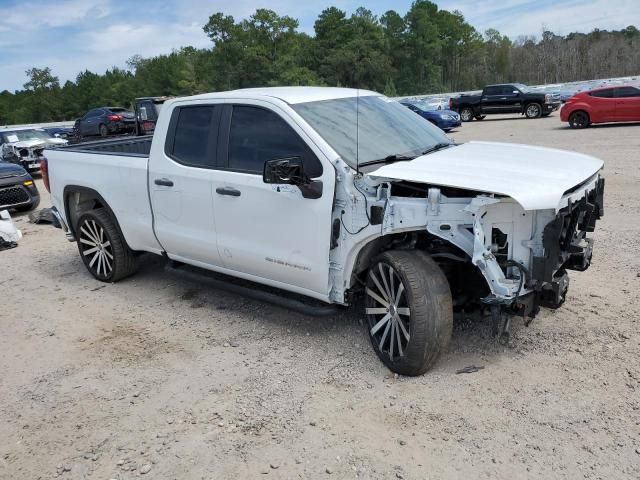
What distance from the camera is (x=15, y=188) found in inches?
412

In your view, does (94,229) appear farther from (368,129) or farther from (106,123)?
(106,123)

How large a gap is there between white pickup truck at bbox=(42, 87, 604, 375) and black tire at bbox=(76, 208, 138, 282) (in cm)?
77

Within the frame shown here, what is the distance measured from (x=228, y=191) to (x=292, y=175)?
889mm

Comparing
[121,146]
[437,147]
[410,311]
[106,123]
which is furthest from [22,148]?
[410,311]

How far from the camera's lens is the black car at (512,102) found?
26.5 metres

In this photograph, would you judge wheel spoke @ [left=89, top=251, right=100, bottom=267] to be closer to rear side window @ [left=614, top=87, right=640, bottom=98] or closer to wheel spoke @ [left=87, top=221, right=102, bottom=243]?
wheel spoke @ [left=87, top=221, right=102, bottom=243]

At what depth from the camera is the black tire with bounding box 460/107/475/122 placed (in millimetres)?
28531

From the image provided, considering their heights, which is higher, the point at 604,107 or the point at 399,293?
the point at 604,107

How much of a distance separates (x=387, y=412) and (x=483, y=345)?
108cm

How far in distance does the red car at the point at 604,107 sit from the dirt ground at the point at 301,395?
53.8 ft

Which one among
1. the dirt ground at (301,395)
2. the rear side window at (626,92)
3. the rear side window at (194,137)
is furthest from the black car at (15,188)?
the rear side window at (626,92)

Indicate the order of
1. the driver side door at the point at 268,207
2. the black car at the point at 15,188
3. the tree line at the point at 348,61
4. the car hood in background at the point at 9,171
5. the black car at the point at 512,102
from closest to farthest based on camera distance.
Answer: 1. the driver side door at the point at 268,207
2. the black car at the point at 15,188
3. the car hood in background at the point at 9,171
4. the black car at the point at 512,102
5. the tree line at the point at 348,61

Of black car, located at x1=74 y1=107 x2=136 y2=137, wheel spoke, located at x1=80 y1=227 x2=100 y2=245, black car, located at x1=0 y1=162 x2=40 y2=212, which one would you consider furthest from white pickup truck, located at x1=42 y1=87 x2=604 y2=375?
black car, located at x1=74 y1=107 x2=136 y2=137

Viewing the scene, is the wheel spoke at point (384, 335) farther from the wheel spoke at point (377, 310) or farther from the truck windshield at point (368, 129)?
the truck windshield at point (368, 129)
